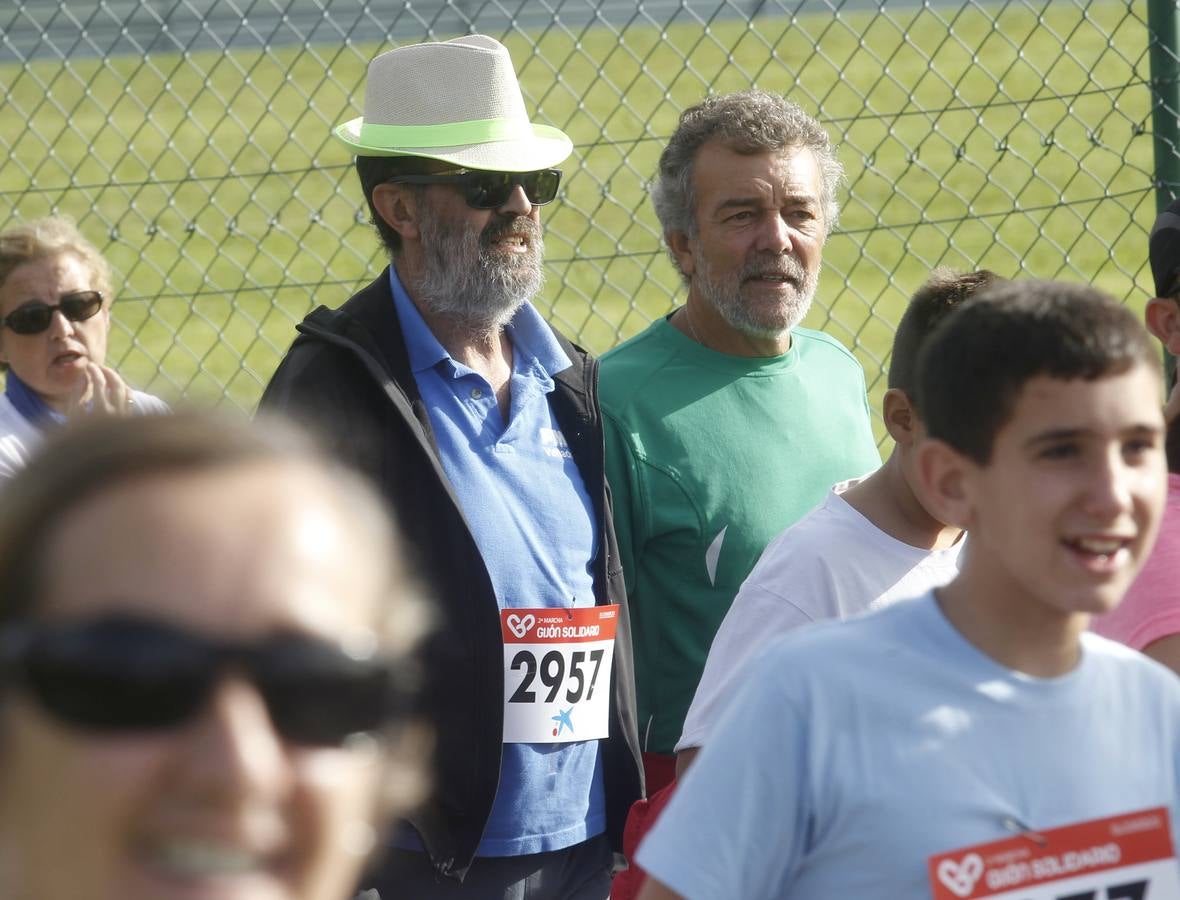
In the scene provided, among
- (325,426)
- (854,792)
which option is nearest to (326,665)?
(854,792)

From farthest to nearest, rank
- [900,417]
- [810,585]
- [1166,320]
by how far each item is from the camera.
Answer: [1166,320], [900,417], [810,585]

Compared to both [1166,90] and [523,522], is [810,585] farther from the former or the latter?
[1166,90]

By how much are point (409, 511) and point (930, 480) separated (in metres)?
1.17

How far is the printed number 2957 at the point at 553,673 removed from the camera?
2879 millimetres

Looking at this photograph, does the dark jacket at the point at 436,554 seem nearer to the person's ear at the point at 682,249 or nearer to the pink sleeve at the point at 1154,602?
the person's ear at the point at 682,249

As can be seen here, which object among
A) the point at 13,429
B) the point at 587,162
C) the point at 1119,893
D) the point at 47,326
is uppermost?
the point at 587,162

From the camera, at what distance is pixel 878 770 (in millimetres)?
1651

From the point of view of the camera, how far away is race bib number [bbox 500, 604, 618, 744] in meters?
2.88

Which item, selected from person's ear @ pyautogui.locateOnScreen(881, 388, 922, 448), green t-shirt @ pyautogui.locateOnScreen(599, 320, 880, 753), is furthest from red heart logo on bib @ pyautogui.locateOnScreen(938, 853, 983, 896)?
green t-shirt @ pyautogui.locateOnScreen(599, 320, 880, 753)

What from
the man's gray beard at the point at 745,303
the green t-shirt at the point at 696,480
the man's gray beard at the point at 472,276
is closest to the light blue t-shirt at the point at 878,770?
the green t-shirt at the point at 696,480

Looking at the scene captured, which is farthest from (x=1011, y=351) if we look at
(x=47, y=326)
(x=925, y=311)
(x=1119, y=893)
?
(x=47, y=326)

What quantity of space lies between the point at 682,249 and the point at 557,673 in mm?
1185

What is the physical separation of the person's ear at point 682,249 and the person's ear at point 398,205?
0.66 m

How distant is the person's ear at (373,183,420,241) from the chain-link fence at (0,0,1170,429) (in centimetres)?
243
